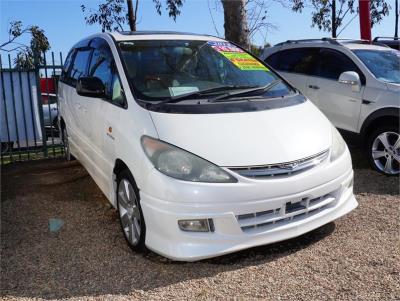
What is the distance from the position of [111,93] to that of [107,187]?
2.81ft

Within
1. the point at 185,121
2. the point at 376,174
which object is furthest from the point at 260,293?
the point at 376,174

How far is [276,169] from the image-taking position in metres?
3.14

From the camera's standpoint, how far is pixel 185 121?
11.0 feet

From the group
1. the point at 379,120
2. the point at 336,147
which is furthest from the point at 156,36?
the point at 379,120

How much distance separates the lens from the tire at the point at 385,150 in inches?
213

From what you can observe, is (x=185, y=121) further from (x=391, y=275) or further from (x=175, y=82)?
(x=391, y=275)

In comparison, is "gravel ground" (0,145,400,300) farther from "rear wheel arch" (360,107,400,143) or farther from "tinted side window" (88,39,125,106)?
"rear wheel arch" (360,107,400,143)

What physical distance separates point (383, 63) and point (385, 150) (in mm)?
1309

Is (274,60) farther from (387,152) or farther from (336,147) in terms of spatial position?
(336,147)

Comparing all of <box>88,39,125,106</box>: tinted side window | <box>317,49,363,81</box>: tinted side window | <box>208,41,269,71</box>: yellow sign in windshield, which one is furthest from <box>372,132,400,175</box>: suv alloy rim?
<box>88,39,125,106</box>: tinted side window

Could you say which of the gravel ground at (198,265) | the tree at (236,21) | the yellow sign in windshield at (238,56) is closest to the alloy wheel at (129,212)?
the gravel ground at (198,265)

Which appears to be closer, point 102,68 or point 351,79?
point 102,68

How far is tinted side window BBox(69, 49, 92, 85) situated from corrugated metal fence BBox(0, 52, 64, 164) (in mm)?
1265

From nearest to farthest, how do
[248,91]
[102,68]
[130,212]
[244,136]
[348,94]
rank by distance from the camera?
1. [244,136]
2. [130,212]
3. [248,91]
4. [102,68]
5. [348,94]
